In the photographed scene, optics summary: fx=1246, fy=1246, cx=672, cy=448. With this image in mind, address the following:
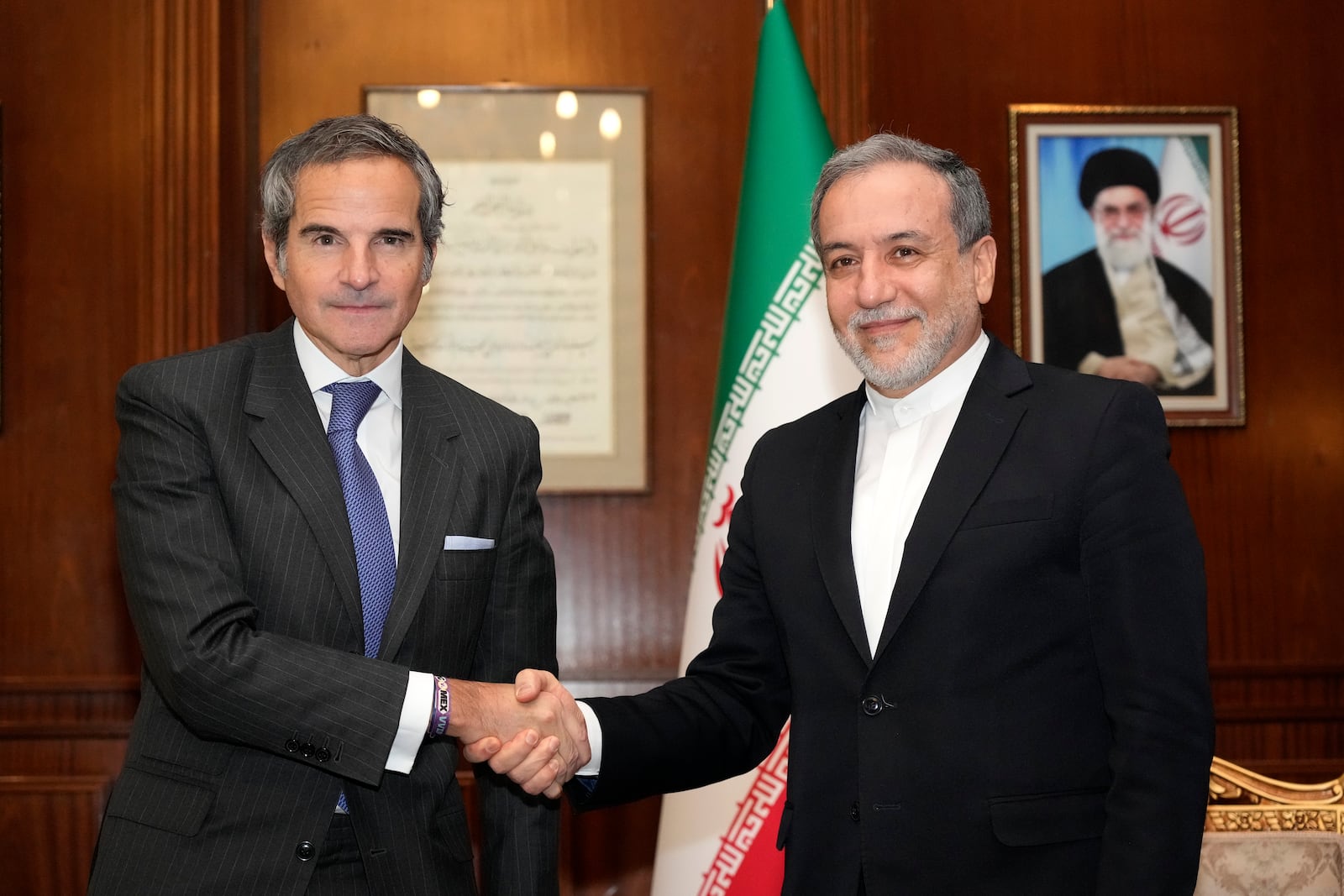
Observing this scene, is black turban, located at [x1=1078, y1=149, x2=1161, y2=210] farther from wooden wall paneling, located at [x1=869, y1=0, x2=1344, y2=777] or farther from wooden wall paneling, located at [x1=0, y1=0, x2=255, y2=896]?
wooden wall paneling, located at [x1=0, y1=0, x2=255, y2=896]

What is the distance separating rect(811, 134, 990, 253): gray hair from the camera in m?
2.04

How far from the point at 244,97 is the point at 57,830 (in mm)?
2227

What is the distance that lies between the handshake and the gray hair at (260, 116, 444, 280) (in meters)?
0.71

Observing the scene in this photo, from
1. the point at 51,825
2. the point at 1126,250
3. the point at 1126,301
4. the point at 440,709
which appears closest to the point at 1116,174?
the point at 1126,250

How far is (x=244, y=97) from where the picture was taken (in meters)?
3.78

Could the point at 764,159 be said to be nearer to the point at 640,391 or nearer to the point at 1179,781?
the point at 640,391

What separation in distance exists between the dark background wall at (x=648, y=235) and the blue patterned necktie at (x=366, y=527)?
1868 mm

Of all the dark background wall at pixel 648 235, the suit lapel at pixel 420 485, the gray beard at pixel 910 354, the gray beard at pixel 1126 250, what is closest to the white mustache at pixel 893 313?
the gray beard at pixel 910 354

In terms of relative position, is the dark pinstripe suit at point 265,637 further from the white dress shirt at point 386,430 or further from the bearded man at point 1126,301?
the bearded man at point 1126,301

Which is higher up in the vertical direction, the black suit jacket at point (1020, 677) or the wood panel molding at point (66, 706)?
the black suit jacket at point (1020, 677)

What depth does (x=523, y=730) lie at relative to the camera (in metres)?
2.10

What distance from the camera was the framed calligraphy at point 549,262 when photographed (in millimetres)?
3846

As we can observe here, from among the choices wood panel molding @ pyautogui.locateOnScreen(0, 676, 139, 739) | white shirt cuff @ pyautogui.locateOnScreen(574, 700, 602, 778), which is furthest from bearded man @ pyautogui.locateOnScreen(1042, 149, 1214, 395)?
wood panel molding @ pyautogui.locateOnScreen(0, 676, 139, 739)

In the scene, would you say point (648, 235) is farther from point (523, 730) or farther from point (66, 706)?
point (66, 706)
